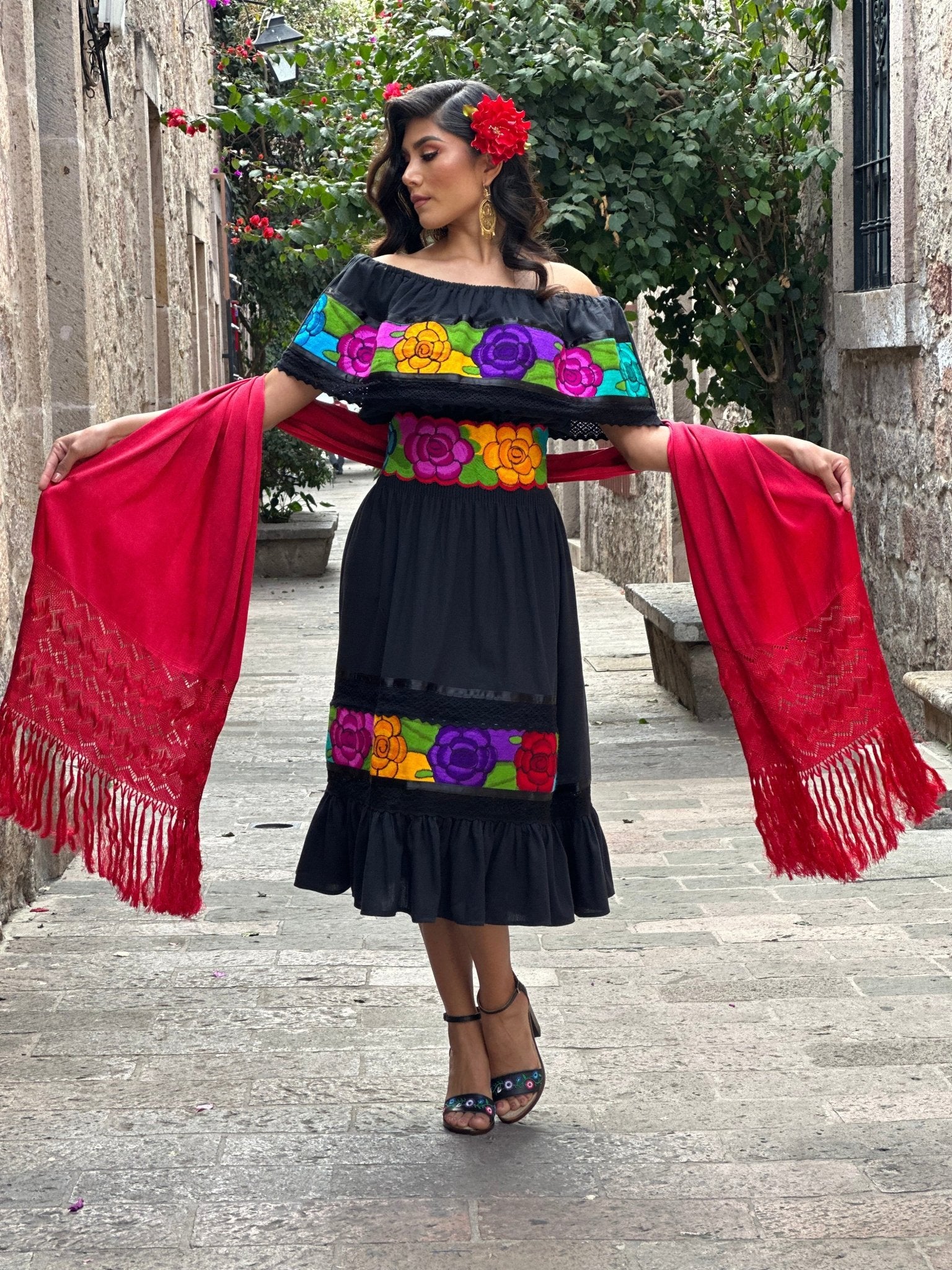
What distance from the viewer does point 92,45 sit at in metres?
6.06

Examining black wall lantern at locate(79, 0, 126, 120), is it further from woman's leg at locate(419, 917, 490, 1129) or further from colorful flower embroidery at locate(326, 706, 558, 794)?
woman's leg at locate(419, 917, 490, 1129)

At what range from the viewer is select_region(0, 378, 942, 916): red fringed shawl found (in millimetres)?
2955

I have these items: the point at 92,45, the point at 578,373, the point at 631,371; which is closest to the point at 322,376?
the point at 578,373

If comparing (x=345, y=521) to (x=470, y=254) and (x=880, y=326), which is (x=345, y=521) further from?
(x=470, y=254)

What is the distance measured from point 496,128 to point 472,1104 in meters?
1.73

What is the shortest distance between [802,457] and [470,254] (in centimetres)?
70

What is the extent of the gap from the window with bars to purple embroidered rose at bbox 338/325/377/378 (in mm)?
4238

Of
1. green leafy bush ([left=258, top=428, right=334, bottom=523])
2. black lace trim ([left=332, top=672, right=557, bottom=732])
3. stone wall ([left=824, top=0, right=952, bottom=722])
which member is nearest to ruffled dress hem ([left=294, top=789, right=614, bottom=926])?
black lace trim ([left=332, top=672, right=557, bottom=732])

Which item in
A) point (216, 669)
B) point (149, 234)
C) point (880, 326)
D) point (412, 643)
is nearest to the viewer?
point (412, 643)

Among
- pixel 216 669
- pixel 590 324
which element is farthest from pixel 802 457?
pixel 216 669

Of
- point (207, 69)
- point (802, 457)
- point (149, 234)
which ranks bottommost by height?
point (802, 457)

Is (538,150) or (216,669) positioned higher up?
(538,150)

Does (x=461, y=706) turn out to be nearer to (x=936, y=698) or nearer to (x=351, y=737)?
(x=351, y=737)

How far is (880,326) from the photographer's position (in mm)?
6648
